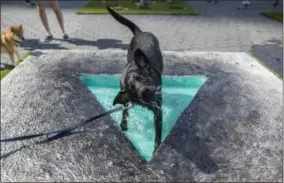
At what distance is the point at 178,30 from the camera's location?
28.5ft

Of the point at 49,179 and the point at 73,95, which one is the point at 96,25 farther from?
the point at 49,179

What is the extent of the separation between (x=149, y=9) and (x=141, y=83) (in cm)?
909

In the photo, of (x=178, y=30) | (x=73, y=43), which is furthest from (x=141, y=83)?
(x=178, y=30)

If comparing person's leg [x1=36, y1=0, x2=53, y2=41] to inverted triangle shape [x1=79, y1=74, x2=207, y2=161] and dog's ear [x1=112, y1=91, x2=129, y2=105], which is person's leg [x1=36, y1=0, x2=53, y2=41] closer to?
inverted triangle shape [x1=79, y1=74, x2=207, y2=161]

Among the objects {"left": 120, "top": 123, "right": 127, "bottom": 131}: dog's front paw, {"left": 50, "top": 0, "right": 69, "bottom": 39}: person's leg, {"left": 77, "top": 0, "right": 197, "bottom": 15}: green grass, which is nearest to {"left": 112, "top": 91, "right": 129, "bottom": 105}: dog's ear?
{"left": 120, "top": 123, "right": 127, "bottom": 131}: dog's front paw

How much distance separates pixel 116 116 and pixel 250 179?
1.90 metres

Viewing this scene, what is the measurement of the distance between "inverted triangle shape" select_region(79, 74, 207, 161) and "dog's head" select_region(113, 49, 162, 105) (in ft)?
2.16

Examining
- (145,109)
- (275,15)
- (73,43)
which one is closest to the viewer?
(145,109)

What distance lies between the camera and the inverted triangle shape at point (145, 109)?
347 cm

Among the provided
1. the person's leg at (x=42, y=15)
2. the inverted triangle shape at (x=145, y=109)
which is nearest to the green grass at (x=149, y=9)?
the person's leg at (x=42, y=15)

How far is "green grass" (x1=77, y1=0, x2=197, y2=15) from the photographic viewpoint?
1062 centimetres

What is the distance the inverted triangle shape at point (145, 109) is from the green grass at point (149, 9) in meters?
6.20

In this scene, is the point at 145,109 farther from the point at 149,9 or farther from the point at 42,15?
the point at 149,9

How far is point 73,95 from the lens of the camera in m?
4.31
